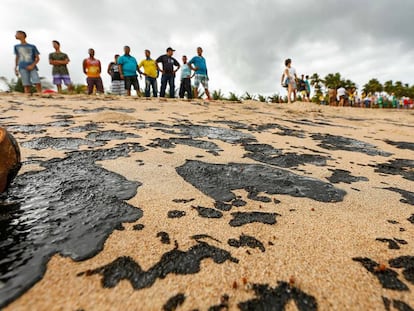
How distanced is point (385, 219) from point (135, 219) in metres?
1.16

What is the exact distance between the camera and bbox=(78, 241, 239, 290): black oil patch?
0.84 meters

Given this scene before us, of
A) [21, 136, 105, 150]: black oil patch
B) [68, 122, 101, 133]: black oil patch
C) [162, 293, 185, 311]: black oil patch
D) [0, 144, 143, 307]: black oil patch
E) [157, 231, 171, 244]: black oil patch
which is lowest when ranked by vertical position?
[162, 293, 185, 311]: black oil patch

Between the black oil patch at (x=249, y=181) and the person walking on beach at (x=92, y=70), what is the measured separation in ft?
19.0

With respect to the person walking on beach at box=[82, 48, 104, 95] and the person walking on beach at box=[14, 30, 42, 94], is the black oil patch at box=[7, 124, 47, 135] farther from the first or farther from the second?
the person walking on beach at box=[82, 48, 104, 95]

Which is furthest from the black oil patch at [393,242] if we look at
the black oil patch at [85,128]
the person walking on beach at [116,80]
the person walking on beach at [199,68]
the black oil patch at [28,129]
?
the person walking on beach at [116,80]

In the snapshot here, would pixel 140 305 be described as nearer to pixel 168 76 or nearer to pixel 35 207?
pixel 35 207

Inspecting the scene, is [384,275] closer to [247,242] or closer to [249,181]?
[247,242]

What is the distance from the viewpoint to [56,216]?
1.14m

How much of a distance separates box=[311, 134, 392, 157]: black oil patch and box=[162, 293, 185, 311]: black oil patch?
2.31 m

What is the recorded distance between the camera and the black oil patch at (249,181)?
4.95 ft

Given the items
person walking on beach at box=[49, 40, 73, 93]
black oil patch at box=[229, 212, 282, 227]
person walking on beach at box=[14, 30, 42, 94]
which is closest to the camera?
black oil patch at box=[229, 212, 282, 227]

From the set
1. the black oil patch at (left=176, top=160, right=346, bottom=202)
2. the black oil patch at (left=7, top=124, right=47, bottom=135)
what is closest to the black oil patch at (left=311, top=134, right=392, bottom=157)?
the black oil patch at (left=176, top=160, right=346, bottom=202)

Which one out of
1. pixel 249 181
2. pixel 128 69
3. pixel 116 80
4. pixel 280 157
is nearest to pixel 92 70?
pixel 116 80

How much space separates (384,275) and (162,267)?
0.74 metres
